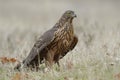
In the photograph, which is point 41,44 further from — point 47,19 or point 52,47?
point 47,19

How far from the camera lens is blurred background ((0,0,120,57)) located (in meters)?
15.6

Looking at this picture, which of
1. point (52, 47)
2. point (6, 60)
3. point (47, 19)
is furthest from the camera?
point (47, 19)

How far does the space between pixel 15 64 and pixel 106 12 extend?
1256 centimetres

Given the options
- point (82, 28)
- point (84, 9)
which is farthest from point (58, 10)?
point (82, 28)

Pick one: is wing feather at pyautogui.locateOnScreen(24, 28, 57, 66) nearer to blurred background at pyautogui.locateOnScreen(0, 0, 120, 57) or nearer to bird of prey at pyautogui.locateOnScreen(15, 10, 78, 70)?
bird of prey at pyautogui.locateOnScreen(15, 10, 78, 70)

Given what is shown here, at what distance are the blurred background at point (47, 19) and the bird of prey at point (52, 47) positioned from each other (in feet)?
9.52

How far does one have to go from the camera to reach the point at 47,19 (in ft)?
72.6

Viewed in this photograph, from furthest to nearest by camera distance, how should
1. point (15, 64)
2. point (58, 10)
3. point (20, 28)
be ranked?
point (58, 10) → point (20, 28) → point (15, 64)

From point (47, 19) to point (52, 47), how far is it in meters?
11.6

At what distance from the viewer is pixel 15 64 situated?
11281 millimetres

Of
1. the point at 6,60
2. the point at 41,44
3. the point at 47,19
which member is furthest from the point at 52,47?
the point at 47,19

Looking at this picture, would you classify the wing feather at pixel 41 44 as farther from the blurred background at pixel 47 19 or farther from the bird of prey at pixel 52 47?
the blurred background at pixel 47 19

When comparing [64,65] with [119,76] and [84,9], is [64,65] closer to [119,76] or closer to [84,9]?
[119,76]

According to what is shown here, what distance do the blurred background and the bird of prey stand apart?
2903 mm
